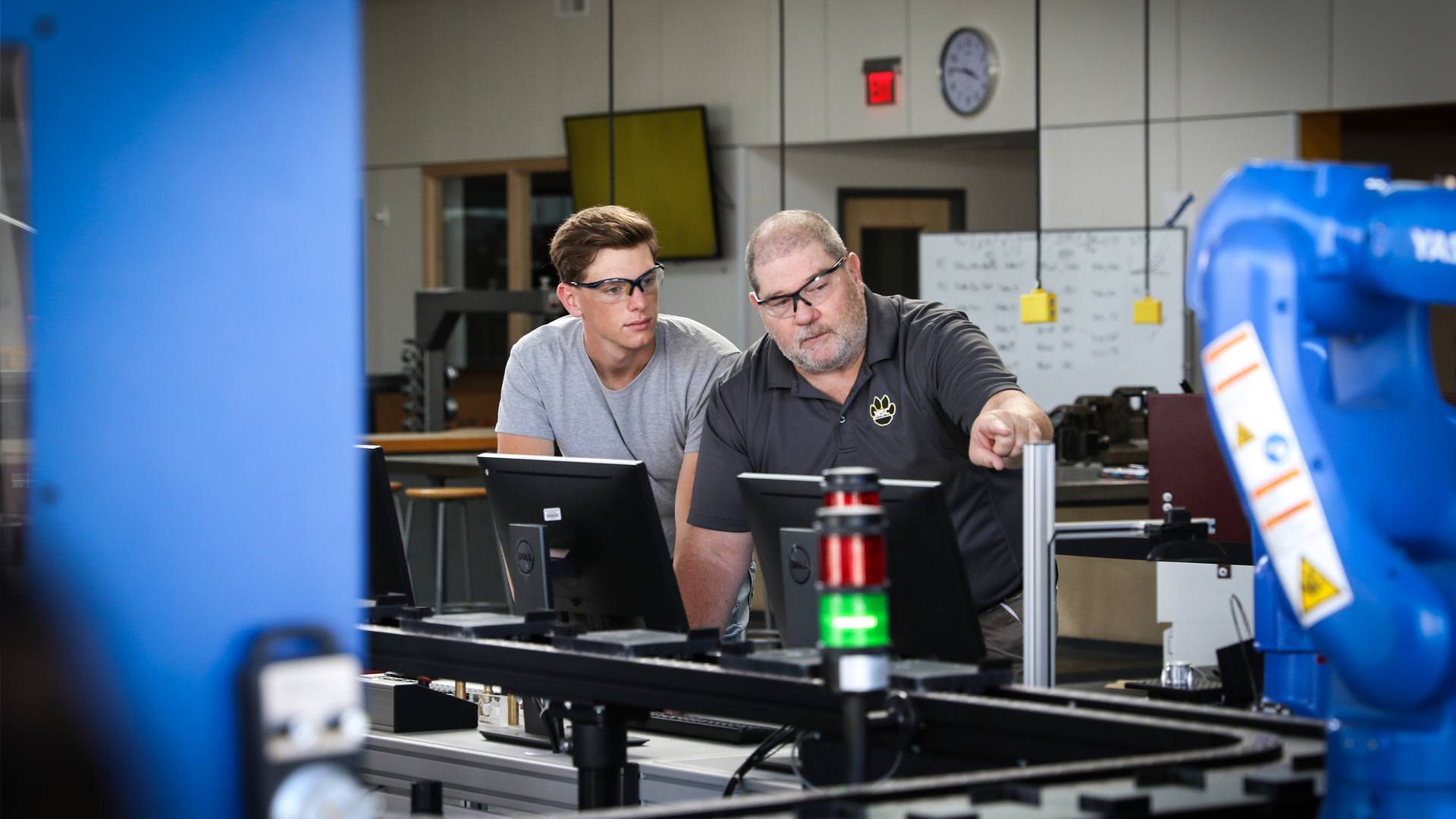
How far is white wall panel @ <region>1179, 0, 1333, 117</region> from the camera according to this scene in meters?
7.38

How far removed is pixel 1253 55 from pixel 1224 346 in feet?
22.7

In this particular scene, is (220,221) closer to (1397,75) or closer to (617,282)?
(617,282)

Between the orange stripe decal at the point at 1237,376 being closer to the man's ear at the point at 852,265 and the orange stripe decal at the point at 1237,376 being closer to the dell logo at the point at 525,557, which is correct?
the dell logo at the point at 525,557

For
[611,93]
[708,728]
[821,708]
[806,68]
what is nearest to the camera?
[821,708]

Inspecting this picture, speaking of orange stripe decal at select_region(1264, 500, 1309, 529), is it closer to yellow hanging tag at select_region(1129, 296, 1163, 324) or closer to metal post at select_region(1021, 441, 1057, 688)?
metal post at select_region(1021, 441, 1057, 688)

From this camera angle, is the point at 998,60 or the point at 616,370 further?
the point at 998,60

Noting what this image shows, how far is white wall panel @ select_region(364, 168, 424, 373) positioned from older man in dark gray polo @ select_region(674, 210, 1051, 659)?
7.89 meters

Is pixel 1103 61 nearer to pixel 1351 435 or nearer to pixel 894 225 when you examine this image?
pixel 894 225

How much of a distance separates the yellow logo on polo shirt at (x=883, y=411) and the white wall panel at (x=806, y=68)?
6.37 meters

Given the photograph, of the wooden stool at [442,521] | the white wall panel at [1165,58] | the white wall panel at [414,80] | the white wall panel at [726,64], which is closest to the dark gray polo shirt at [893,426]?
the wooden stool at [442,521]

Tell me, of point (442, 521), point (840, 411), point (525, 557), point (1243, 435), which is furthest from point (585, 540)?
point (442, 521)

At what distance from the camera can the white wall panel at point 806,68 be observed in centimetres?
869

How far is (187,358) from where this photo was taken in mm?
1056

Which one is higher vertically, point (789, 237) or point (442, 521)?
point (789, 237)
